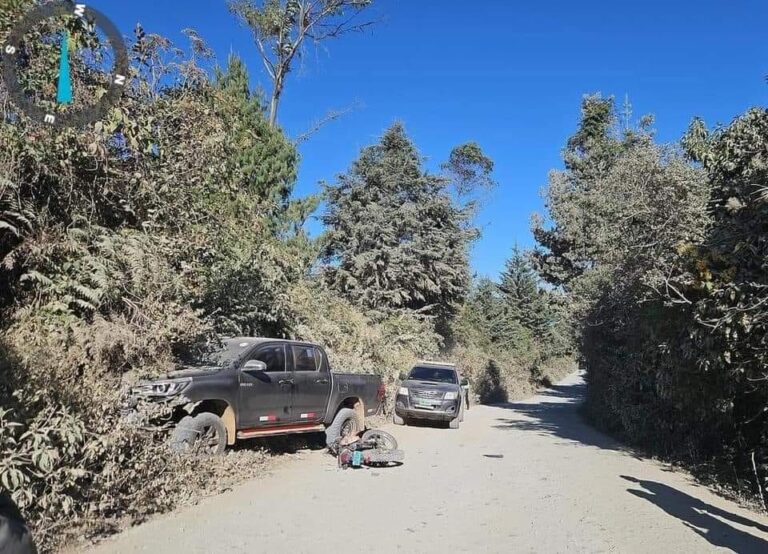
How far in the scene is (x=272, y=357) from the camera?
10148 millimetres

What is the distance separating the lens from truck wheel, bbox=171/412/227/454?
7.65 metres

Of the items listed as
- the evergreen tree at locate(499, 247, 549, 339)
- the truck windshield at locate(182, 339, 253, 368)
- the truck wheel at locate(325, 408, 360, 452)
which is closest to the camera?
the truck windshield at locate(182, 339, 253, 368)

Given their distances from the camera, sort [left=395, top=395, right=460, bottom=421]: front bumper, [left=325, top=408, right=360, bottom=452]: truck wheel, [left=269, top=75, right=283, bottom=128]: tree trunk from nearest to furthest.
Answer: [left=325, top=408, right=360, bottom=452]: truck wheel → [left=395, top=395, right=460, bottom=421]: front bumper → [left=269, top=75, right=283, bottom=128]: tree trunk

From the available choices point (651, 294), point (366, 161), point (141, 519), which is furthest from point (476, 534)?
point (366, 161)

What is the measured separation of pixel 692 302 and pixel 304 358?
21.9ft

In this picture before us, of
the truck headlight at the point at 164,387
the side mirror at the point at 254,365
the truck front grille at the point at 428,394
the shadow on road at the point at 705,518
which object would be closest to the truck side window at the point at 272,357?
the side mirror at the point at 254,365

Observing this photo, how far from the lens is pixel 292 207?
20.6 metres

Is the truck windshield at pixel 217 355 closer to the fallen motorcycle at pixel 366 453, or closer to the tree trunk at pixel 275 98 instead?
the fallen motorcycle at pixel 366 453

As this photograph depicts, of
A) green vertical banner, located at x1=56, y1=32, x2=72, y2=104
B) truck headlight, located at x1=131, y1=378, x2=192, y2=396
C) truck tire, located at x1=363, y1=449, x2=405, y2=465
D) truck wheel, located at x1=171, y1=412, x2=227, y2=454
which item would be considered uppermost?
green vertical banner, located at x1=56, y1=32, x2=72, y2=104

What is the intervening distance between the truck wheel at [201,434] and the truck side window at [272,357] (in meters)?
1.51

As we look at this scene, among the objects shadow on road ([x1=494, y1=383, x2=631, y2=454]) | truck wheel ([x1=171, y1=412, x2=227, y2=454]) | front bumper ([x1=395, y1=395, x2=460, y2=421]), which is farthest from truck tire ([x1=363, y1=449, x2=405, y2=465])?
front bumper ([x1=395, y1=395, x2=460, y2=421])

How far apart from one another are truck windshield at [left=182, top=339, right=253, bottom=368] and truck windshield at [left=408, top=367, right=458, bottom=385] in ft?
27.9

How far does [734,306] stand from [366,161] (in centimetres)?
2250

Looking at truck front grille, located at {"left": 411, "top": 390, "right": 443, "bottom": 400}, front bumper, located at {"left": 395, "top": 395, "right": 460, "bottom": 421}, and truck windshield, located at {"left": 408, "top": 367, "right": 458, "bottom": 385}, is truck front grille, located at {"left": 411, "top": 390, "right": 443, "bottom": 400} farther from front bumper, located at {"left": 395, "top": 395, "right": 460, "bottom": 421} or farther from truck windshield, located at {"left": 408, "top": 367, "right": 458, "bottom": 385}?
truck windshield, located at {"left": 408, "top": 367, "right": 458, "bottom": 385}
